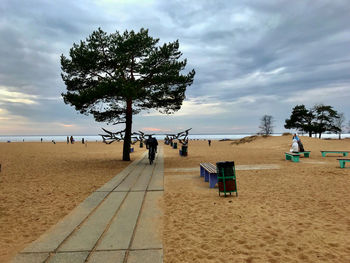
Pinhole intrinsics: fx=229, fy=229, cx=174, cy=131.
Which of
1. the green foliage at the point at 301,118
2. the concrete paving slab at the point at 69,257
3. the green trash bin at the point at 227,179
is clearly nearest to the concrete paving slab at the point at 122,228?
the concrete paving slab at the point at 69,257

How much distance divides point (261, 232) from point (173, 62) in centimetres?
1501

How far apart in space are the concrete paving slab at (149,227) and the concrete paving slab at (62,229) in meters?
1.54

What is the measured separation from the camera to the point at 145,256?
3.92m

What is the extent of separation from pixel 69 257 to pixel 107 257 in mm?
666

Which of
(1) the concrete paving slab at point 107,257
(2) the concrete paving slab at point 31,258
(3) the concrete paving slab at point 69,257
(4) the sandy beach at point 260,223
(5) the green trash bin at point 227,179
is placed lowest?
(2) the concrete paving slab at point 31,258

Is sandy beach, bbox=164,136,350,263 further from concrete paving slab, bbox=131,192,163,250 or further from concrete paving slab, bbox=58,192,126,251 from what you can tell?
concrete paving slab, bbox=58,192,126,251

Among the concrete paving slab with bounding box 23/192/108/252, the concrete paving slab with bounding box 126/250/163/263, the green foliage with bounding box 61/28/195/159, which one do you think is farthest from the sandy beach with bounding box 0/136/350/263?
the green foliage with bounding box 61/28/195/159

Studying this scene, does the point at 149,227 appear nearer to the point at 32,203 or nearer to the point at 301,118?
the point at 32,203

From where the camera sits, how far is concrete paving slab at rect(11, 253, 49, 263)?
12.8ft

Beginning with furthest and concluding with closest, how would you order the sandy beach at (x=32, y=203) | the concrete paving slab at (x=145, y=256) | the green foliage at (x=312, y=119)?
the green foliage at (x=312, y=119) → the sandy beach at (x=32, y=203) → the concrete paving slab at (x=145, y=256)

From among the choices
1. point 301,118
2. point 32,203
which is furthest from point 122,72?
point 301,118

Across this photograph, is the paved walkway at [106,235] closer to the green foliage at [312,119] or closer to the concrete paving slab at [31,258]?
the concrete paving slab at [31,258]

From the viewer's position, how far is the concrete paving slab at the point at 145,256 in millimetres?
3771

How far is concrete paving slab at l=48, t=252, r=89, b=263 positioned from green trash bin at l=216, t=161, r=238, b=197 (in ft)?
16.6
